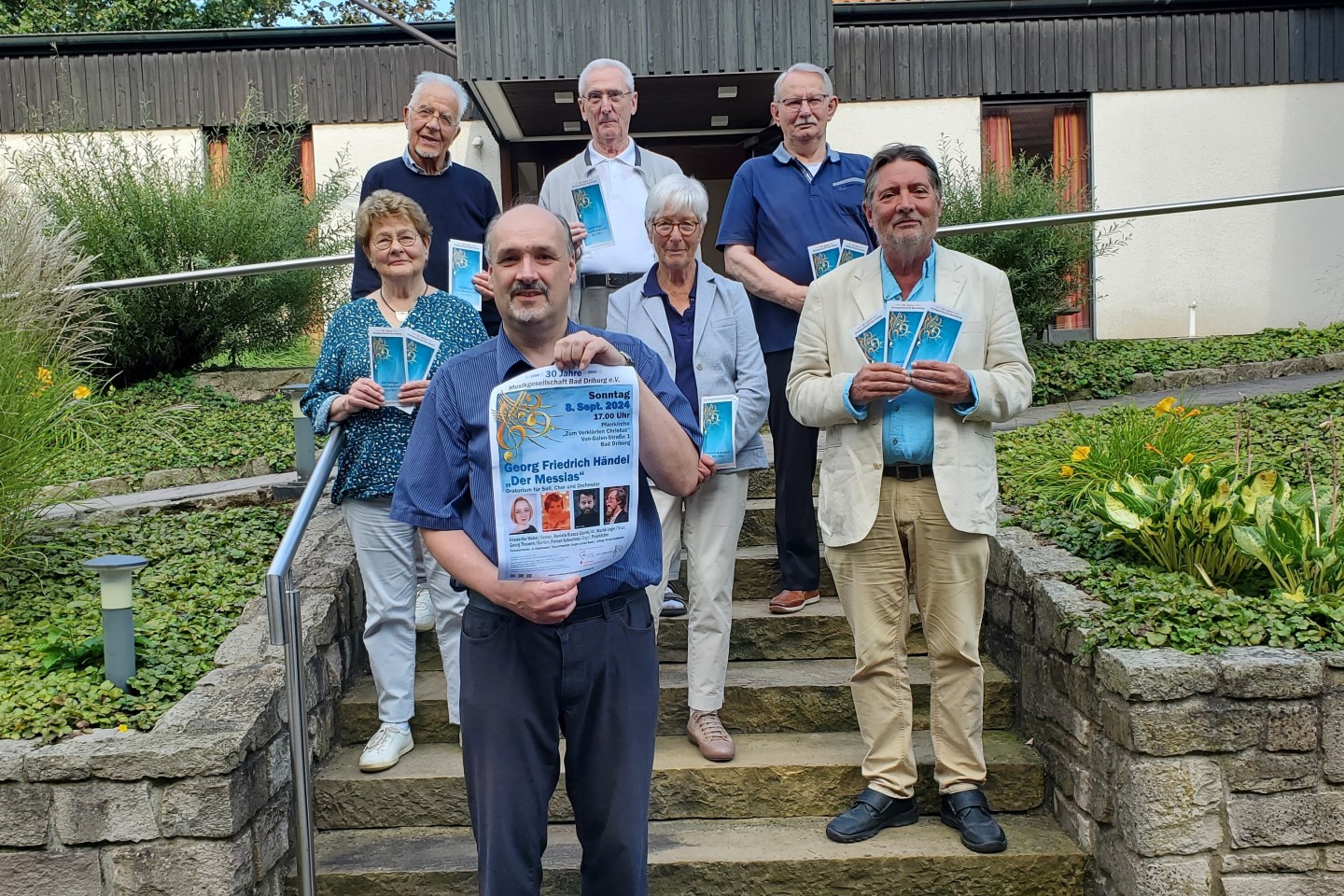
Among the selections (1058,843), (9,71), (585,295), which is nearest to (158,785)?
(585,295)

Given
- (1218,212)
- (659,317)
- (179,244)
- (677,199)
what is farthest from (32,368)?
(1218,212)

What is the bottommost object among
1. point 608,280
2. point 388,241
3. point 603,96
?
point 608,280

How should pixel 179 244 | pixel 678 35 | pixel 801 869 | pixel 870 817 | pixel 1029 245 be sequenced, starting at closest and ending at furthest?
pixel 801 869, pixel 870 817, pixel 179 244, pixel 1029 245, pixel 678 35

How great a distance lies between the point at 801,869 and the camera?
3.84 m

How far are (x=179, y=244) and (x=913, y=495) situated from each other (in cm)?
702

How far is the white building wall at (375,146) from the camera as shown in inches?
519

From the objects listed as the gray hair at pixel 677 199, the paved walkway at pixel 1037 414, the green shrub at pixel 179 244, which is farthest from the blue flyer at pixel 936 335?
the green shrub at pixel 179 244

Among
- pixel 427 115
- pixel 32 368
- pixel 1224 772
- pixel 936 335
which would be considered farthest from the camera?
pixel 32 368

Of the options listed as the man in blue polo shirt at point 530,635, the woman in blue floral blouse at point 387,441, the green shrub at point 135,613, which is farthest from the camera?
the woman in blue floral blouse at point 387,441

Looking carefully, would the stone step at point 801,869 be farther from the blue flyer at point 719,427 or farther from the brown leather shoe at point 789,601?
the blue flyer at point 719,427

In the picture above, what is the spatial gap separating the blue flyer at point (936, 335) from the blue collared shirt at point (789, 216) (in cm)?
118

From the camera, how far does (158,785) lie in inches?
136

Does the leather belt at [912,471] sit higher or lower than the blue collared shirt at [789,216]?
lower

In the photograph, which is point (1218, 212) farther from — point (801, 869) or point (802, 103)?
point (801, 869)
